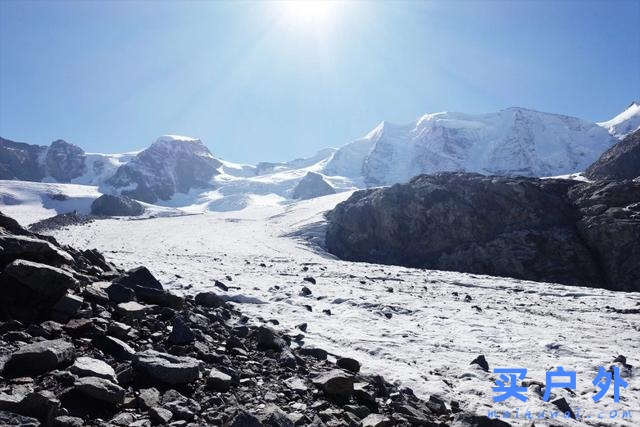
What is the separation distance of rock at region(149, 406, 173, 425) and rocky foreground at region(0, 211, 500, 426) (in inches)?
0.5

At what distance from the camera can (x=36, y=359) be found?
652 centimetres

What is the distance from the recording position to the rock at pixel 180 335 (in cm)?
905

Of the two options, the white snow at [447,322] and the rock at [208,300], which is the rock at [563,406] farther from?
the rock at [208,300]

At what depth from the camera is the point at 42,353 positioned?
6.56 m

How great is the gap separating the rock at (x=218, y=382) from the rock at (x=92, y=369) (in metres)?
1.58

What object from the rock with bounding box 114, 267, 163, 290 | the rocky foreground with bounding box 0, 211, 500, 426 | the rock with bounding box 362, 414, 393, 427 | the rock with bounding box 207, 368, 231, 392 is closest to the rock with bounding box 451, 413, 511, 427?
the rocky foreground with bounding box 0, 211, 500, 426

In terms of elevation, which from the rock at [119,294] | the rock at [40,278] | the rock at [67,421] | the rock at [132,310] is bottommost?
the rock at [67,421]

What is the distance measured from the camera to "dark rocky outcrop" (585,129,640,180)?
9506 centimetres

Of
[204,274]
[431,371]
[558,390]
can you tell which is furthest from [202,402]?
[204,274]

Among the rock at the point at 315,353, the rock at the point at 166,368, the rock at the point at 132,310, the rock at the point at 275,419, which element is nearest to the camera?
the rock at the point at 275,419

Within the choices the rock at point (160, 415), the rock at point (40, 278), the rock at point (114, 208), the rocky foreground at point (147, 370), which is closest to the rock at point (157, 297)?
the rocky foreground at point (147, 370)

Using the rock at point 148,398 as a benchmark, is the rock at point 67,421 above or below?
above

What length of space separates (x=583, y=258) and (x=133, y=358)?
43834 millimetres

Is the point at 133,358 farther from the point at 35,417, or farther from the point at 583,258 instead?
the point at 583,258
